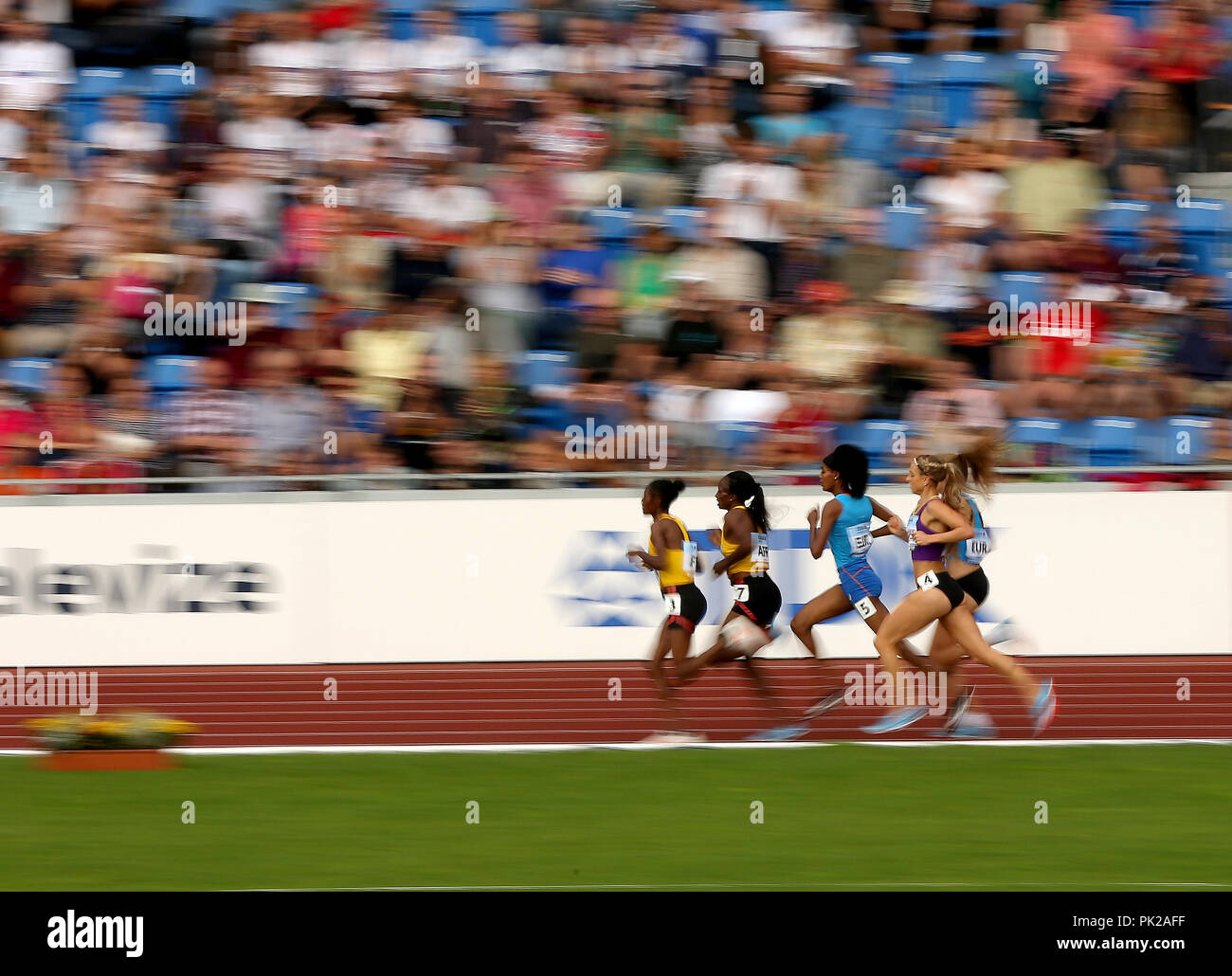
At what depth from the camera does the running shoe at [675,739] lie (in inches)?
472

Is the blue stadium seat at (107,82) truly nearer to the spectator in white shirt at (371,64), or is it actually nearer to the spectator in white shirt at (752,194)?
the spectator in white shirt at (371,64)

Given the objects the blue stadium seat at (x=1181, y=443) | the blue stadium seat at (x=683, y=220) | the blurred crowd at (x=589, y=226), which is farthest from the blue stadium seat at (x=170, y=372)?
the blue stadium seat at (x=1181, y=443)

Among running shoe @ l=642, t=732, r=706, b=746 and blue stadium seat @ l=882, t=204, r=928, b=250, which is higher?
blue stadium seat @ l=882, t=204, r=928, b=250

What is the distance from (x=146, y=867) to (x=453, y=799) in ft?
7.05

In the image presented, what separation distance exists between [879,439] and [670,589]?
6.91 ft

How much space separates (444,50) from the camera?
1537cm

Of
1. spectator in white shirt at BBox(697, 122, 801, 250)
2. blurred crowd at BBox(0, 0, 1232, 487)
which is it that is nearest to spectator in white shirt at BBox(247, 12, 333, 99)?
blurred crowd at BBox(0, 0, 1232, 487)

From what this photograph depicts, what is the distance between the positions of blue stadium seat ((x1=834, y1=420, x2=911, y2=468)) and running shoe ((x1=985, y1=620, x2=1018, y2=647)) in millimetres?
1242

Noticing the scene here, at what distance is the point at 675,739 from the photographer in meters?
12.0

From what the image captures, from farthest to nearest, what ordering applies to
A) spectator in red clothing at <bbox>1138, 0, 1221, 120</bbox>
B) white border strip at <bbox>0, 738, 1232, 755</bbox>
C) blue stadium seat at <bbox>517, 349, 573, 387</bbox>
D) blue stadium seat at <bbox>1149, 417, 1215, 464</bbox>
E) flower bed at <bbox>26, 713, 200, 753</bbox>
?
spectator in red clothing at <bbox>1138, 0, 1221, 120</bbox>
blue stadium seat at <bbox>517, 349, 573, 387</bbox>
blue stadium seat at <bbox>1149, 417, 1215, 464</bbox>
white border strip at <bbox>0, 738, 1232, 755</bbox>
flower bed at <bbox>26, 713, 200, 753</bbox>

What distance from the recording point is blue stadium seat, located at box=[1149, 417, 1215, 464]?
43.1ft

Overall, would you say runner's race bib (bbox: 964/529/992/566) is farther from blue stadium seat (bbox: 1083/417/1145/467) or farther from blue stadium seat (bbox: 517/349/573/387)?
blue stadium seat (bbox: 517/349/573/387)

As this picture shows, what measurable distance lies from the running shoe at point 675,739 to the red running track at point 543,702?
0.15 metres

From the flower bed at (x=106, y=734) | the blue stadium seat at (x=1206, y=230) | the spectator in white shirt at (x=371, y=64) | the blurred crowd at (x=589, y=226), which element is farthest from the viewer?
the spectator in white shirt at (x=371, y=64)
